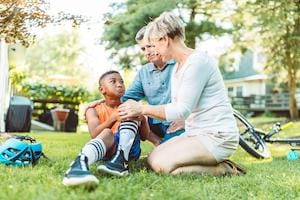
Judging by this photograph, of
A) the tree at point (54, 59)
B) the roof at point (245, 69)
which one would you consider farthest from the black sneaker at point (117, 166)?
the tree at point (54, 59)

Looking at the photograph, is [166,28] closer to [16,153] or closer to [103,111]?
[103,111]

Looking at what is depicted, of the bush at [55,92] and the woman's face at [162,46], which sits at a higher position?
the woman's face at [162,46]

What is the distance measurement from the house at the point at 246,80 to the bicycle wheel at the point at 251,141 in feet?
76.2

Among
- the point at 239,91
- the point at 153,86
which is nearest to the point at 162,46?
the point at 153,86

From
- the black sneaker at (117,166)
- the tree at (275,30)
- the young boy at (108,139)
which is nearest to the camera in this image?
the young boy at (108,139)

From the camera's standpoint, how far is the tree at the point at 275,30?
12156 millimetres

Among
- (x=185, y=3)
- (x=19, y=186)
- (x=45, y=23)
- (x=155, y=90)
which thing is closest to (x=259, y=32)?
(x=185, y=3)

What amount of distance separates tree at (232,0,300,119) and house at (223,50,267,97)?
8.93 meters

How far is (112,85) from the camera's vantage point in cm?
319

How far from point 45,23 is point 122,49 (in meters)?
8.19

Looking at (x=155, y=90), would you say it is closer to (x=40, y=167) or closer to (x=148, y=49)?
(x=148, y=49)

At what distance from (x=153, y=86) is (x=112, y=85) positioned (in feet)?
1.24

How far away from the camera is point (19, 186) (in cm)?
211

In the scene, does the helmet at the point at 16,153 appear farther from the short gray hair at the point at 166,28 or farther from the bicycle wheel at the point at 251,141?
the bicycle wheel at the point at 251,141
